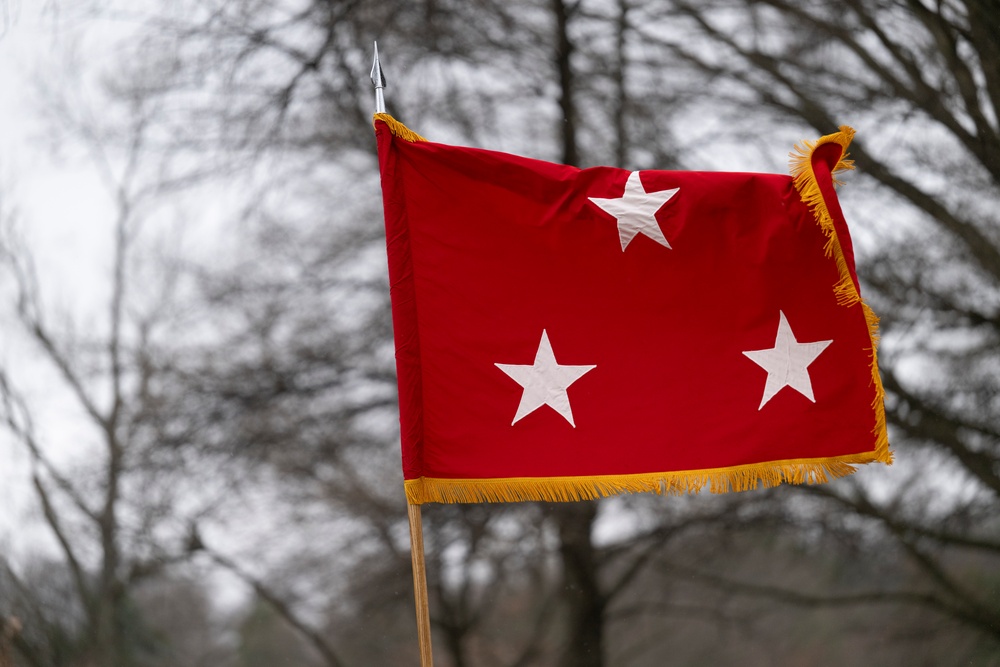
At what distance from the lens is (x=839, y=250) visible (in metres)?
2.92

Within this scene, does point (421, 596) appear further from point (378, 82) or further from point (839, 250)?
point (839, 250)


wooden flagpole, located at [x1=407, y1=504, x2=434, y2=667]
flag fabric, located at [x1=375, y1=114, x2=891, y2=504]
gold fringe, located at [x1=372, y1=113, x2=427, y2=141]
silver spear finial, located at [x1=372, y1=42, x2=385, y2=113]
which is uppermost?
silver spear finial, located at [x1=372, y1=42, x2=385, y2=113]

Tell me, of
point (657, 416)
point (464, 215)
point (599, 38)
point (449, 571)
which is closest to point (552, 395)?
point (657, 416)

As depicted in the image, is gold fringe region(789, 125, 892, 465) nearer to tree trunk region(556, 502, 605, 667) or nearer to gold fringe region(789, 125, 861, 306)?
gold fringe region(789, 125, 861, 306)

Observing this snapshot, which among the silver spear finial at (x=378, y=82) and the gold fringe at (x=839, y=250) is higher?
the silver spear finial at (x=378, y=82)

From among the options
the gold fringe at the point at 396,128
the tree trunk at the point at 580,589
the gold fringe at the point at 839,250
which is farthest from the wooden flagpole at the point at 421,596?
the tree trunk at the point at 580,589

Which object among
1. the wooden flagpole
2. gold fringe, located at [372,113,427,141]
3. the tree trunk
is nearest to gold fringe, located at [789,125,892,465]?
gold fringe, located at [372,113,427,141]

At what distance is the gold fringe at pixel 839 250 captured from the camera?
2857 millimetres

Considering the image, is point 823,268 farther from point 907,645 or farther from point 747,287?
point 907,645

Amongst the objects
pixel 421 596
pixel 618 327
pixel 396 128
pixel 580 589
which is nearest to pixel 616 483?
pixel 618 327

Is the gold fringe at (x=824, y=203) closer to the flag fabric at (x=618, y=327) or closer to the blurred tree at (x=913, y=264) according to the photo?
the flag fabric at (x=618, y=327)

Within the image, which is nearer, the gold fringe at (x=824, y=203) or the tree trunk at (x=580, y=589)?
the gold fringe at (x=824, y=203)

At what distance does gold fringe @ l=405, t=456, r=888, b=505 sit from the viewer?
2.53 m

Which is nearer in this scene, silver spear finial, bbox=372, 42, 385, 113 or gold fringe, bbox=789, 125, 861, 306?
silver spear finial, bbox=372, 42, 385, 113
